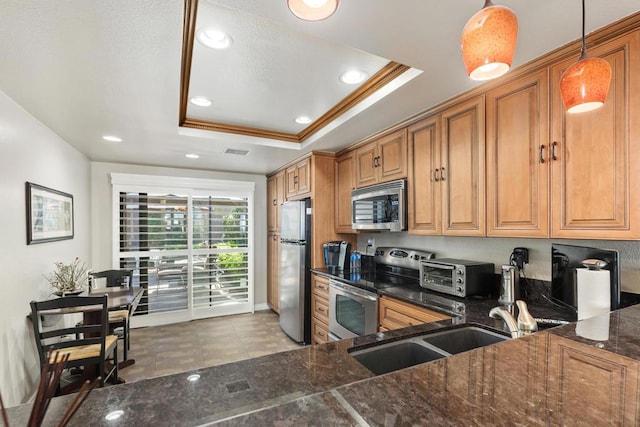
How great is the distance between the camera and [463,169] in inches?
82.4

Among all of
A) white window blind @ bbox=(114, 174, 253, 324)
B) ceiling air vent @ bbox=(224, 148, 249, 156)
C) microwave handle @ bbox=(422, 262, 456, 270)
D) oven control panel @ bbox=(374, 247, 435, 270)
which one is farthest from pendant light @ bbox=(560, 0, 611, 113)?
white window blind @ bbox=(114, 174, 253, 324)

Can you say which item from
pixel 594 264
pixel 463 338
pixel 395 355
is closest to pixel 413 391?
pixel 395 355

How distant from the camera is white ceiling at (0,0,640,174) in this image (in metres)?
1.27

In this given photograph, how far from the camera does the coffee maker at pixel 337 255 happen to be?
135 inches

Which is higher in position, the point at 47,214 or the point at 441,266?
the point at 47,214

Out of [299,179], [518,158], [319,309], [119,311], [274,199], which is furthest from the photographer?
[274,199]

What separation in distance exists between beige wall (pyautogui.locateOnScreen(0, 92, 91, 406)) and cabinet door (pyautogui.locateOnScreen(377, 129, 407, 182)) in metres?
2.82

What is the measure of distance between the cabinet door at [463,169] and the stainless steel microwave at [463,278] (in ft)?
0.75

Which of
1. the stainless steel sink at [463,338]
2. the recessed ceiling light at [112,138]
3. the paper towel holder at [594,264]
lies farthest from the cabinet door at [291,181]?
the paper towel holder at [594,264]

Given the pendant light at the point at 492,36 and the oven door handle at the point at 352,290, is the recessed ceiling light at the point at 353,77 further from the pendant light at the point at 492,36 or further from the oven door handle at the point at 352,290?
the oven door handle at the point at 352,290

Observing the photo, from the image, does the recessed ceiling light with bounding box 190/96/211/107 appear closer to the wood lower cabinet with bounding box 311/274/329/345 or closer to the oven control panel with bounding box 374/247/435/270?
the wood lower cabinet with bounding box 311/274/329/345

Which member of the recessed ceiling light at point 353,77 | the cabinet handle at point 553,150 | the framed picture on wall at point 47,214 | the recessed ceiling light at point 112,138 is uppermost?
the recessed ceiling light at point 353,77

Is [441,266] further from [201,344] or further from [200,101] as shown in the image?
[201,344]

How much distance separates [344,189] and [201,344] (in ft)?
8.17
